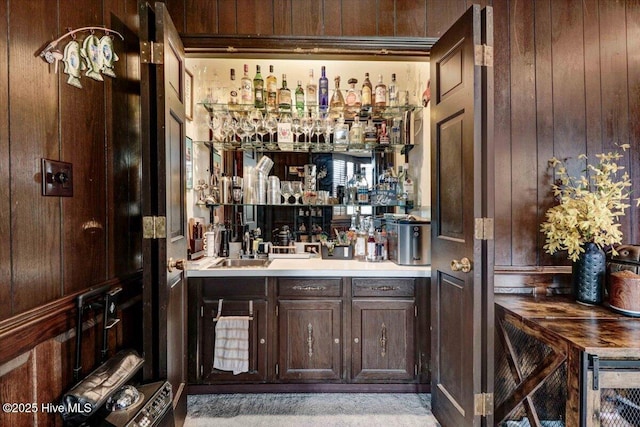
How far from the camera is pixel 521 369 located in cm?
191

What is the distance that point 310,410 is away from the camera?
2.14 metres

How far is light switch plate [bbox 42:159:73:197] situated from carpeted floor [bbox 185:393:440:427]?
63.5 inches

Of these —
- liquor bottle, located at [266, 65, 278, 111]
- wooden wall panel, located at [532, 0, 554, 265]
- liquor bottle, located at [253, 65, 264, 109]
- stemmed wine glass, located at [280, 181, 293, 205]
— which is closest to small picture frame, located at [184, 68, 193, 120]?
liquor bottle, located at [253, 65, 264, 109]

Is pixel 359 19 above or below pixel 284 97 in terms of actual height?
above

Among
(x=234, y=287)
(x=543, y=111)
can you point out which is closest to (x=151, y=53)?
(x=234, y=287)

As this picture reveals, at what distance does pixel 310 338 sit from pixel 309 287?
0.35 m

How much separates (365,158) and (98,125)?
7.19 ft

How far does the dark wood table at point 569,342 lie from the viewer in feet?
4.21

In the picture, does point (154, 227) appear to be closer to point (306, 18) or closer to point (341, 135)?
point (306, 18)

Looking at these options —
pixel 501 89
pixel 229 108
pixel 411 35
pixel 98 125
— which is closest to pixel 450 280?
pixel 501 89

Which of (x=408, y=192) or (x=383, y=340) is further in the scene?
(x=408, y=192)

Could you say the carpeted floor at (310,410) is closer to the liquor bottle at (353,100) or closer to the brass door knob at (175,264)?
the brass door knob at (175,264)

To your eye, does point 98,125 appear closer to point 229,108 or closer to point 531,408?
point 229,108

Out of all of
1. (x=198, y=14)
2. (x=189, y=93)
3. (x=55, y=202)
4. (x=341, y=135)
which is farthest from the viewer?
(x=341, y=135)
